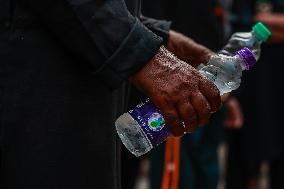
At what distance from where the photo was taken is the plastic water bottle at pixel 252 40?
6.79 ft

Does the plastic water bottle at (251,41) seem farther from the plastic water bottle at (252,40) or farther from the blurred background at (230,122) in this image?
the blurred background at (230,122)

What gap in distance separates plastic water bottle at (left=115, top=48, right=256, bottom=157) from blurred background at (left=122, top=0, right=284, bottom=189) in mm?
716

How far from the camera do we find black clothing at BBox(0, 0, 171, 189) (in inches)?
61.0

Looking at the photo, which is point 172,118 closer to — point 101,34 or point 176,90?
point 176,90

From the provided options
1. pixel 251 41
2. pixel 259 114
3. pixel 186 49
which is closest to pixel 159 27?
pixel 186 49

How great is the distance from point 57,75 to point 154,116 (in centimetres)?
A: 26

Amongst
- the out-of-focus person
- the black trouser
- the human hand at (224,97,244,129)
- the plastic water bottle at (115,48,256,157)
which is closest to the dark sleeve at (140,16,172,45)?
the plastic water bottle at (115,48,256,157)

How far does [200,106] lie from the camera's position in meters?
1.62

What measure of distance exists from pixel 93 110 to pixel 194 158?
65.4 inches

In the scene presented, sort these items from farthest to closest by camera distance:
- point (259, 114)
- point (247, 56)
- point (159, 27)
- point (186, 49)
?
point (259, 114)
point (186, 49)
point (159, 27)
point (247, 56)

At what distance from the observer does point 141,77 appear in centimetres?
160

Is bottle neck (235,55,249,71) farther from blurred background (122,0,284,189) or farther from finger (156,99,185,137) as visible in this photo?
blurred background (122,0,284,189)

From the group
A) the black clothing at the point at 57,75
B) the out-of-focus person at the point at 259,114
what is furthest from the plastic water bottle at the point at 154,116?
the out-of-focus person at the point at 259,114

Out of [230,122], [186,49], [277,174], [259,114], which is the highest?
[186,49]
